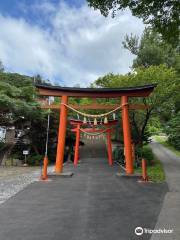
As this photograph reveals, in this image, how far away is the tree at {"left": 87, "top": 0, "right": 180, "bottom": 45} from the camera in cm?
879

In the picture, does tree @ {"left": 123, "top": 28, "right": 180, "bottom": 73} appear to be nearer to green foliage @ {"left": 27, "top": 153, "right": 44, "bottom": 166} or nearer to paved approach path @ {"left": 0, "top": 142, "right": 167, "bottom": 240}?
green foliage @ {"left": 27, "top": 153, "right": 44, "bottom": 166}

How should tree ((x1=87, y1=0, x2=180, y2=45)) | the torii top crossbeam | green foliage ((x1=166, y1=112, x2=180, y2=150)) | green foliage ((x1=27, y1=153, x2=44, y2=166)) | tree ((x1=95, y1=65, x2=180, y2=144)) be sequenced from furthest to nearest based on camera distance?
green foliage ((x1=166, y1=112, x2=180, y2=150)) → green foliage ((x1=27, y1=153, x2=44, y2=166)) → tree ((x1=95, y1=65, x2=180, y2=144)) → the torii top crossbeam → tree ((x1=87, y1=0, x2=180, y2=45))

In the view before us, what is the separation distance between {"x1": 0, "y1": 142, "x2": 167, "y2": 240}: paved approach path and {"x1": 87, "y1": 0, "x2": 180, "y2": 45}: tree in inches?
206

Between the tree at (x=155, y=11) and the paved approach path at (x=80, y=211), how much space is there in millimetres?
5242

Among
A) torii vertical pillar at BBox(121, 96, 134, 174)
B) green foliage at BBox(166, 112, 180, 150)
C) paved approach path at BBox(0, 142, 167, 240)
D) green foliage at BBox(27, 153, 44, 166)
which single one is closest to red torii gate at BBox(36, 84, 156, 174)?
torii vertical pillar at BBox(121, 96, 134, 174)

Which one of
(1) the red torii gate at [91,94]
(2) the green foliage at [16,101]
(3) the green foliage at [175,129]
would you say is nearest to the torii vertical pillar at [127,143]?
(1) the red torii gate at [91,94]

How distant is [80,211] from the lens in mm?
8078

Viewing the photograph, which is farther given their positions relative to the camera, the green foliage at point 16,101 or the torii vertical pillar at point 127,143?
the green foliage at point 16,101

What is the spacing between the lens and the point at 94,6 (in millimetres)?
9102

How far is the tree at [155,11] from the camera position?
8.79 metres

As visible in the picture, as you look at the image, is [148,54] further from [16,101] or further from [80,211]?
[80,211]

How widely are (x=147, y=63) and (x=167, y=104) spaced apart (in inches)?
625

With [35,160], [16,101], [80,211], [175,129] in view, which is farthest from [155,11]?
[175,129]

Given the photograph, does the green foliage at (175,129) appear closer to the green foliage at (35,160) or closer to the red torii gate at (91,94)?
the green foliage at (35,160)
